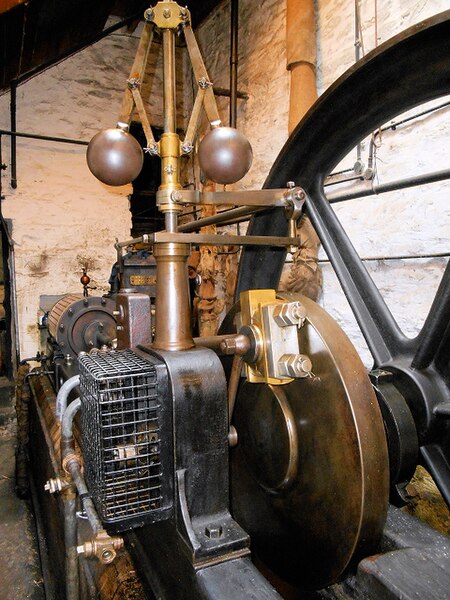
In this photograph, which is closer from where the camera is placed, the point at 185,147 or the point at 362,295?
the point at 185,147

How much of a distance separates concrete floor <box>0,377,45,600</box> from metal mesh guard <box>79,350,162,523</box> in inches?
65.3

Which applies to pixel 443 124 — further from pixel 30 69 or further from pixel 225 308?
pixel 30 69

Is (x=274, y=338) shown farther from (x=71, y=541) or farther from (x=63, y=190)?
(x=63, y=190)

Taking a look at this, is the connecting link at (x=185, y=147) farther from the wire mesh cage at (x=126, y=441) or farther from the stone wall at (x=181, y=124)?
the stone wall at (x=181, y=124)

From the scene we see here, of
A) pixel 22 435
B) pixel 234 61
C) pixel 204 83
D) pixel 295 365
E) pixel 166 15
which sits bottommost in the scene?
pixel 22 435

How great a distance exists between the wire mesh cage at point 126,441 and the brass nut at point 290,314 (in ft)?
0.84

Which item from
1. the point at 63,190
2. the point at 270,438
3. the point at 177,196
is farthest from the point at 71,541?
the point at 63,190

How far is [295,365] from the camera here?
2.49 ft

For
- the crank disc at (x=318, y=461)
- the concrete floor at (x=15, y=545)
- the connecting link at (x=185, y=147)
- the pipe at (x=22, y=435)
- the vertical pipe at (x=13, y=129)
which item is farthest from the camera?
the vertical pipe at (x=13, y=129)

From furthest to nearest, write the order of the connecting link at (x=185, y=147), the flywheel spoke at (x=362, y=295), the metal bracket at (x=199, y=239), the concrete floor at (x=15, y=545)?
the concrete floor at (x=15, y=545) < the flywheel spoke at (x=362, y=295) < the connecting link at (x=185, y=147) < the metal bracket at (x=199, y=239)

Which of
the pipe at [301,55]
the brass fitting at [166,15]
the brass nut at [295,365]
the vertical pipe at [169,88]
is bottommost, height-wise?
the brass nut at [295,365]

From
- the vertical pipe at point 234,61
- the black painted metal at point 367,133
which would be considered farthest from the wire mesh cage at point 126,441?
the vertical pipe at point 234,61

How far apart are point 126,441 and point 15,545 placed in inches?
79.7

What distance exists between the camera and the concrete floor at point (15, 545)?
1971 mm
